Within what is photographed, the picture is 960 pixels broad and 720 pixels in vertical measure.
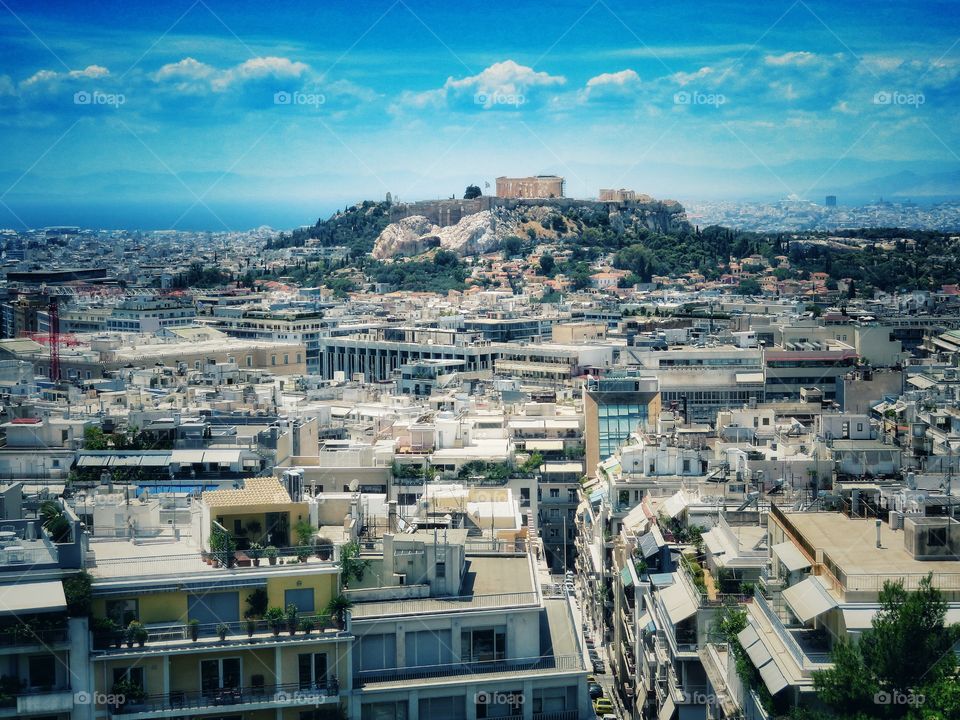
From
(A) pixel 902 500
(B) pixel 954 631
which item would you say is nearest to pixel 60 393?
(A) pixel 902 500

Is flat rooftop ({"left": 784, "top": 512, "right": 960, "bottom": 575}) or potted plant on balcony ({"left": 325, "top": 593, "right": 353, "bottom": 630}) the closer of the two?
flat rooftop ({"left": 784, "top": 512, "right": 960, "bottom": 575})

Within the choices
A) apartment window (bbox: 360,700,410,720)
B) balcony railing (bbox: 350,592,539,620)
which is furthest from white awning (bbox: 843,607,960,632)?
apartment window (bbox: 360,700,410,720)

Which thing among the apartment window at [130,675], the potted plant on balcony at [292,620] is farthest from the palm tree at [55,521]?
the potted plant on balcony at [292,620]

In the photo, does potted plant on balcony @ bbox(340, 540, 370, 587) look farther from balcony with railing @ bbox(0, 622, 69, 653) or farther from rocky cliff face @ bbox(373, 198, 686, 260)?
rocky cliff face @ bbox(373, 198, 686, 260)

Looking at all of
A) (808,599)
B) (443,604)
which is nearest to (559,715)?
(443,604)

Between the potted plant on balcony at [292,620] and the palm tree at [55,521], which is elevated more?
the palm tree at [55,521]

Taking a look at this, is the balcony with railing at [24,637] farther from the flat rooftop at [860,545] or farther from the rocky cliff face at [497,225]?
the rocky cliff face at [497,225]

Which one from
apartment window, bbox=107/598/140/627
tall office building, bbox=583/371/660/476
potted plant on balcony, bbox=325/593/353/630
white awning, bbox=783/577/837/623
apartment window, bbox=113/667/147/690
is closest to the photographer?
white awning, bbox=783/577/837/623
